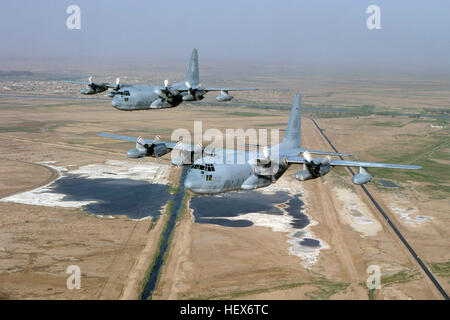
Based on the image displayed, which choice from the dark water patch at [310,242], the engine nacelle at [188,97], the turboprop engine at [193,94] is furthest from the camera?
the engine nacelle at [188,97]

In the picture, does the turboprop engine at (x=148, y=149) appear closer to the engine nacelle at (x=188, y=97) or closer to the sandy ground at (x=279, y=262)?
the sandy ground at (x=279, y=262)

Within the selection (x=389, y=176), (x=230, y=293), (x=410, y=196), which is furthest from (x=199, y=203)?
(x=389, y=176)

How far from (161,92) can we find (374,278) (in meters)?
37.8

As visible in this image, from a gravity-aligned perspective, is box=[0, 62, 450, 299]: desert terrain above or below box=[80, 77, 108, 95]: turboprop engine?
below

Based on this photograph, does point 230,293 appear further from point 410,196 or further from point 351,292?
point 410,196

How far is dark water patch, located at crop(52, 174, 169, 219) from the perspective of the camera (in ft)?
208

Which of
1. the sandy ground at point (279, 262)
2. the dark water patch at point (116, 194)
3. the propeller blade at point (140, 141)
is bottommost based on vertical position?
the sandy ground at point (279, 262)

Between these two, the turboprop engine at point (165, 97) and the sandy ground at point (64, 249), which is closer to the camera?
the sandy ground at point (64, 249)

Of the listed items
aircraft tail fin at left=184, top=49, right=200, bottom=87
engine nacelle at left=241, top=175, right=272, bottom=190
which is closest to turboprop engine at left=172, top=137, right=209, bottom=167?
engine nacelle at left=241, top=175, right=272, bottom=190

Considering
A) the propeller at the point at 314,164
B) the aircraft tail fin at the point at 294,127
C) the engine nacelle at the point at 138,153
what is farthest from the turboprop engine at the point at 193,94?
the propeller at the point at 314,164

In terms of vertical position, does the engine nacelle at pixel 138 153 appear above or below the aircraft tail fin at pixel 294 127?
below

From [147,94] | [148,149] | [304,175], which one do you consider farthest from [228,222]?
[147,94]

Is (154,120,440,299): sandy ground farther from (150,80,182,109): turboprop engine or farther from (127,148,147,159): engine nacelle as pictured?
(150,80,182,109): turboprop engine

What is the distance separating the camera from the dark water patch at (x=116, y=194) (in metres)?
63.4
